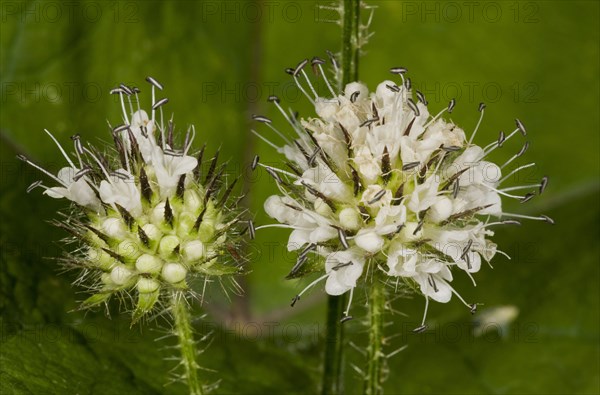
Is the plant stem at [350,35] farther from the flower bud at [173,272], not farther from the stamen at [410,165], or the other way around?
the flower bud at [173,272]

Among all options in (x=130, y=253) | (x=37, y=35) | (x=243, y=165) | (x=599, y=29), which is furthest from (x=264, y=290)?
(x=599, y=29)

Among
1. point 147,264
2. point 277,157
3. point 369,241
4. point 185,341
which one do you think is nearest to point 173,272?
point 147,264

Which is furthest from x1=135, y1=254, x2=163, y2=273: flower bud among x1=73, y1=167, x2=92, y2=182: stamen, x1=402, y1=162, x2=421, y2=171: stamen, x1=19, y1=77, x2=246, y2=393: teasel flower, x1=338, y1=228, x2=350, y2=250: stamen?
x1=402, y1=162, x2=421, y2=171: stamen

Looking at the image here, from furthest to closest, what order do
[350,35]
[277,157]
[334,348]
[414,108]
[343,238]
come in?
[277,157] < [334,348] < [350,35] < [414,108] < [343,238]

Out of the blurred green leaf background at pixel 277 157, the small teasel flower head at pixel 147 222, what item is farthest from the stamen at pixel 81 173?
the blurred green leaf background at pixel 277 157

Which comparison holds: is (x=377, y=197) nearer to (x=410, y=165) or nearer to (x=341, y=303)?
(x=410, y=165)

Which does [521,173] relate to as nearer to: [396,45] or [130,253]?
[396,45]

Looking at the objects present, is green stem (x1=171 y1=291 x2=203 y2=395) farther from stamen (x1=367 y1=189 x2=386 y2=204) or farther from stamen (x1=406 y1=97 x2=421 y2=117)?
stamen (x1=406 y1=97 x2=421 y2=117)
